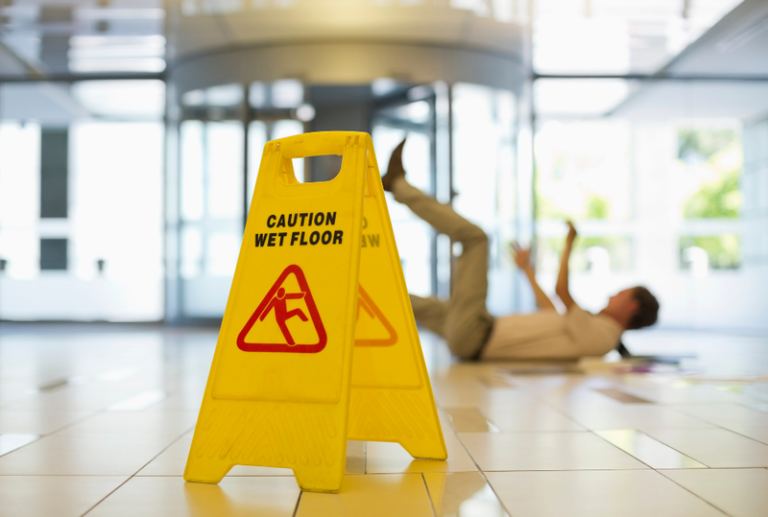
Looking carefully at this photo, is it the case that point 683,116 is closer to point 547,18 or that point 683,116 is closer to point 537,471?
point 547,18

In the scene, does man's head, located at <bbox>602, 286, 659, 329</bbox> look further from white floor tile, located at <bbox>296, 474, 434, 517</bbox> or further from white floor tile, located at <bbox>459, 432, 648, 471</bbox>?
white floor tile, located at <bbox>296, 474, 434, 517</bbox>

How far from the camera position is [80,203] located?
7.75 m

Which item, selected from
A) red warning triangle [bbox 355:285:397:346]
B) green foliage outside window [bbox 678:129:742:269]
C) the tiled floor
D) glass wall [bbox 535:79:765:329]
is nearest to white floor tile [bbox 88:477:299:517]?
the tiled floor

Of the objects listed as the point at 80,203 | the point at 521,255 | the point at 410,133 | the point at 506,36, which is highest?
the point at 506,36

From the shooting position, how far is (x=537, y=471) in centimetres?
142

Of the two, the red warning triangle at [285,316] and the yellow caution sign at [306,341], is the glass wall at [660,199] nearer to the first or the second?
the yellow caution sign at [306,341]

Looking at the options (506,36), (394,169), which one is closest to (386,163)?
(506,36)

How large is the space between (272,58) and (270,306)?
5645mm

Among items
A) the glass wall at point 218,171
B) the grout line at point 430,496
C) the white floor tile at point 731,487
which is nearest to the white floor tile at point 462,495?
the grout line at point 430,496

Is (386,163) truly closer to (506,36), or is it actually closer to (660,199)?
(506,36)

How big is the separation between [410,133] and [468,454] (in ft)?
17.6

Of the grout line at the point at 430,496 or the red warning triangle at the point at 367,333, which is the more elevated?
the red warning triangle at the point at 367,333

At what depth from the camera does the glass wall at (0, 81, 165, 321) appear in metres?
7.65

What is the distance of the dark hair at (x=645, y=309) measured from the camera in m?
3.38
